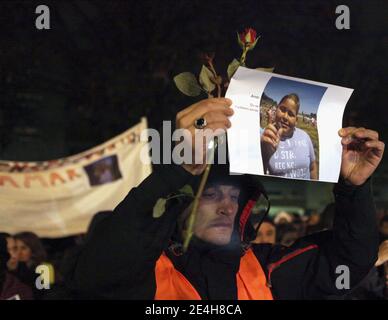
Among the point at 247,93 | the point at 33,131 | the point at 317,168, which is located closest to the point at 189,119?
the point at 247,93

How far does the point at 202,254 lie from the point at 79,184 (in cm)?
358

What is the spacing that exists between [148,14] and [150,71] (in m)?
0.52

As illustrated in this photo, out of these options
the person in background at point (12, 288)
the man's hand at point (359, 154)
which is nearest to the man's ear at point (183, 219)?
the man's hand at point (359, 154)

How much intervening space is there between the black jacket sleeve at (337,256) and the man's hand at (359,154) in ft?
0.15

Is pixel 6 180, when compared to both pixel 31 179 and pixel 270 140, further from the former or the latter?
pixel 270 140

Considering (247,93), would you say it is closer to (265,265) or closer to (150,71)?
(265,265)

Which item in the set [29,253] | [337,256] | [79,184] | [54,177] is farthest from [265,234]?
[337,256]

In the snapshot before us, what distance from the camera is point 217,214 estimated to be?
7.88 feet

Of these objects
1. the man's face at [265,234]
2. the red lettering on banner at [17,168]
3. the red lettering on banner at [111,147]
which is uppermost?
the red lettering on banner at [111,147]

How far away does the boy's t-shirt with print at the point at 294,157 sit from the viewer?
2133 millimetres

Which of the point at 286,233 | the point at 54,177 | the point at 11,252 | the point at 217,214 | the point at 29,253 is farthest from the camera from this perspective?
the point at 286,233

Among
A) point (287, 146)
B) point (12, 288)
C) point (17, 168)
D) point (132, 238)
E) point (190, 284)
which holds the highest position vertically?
point (287, 146)

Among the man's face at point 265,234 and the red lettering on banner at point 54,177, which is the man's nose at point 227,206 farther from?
the red lettering on banner at point 54,177

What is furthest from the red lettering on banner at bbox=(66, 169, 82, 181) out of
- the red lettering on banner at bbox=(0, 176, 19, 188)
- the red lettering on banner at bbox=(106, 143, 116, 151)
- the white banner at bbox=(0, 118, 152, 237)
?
the red lettering on banner at bbox=(0, 176, 19, 188)
